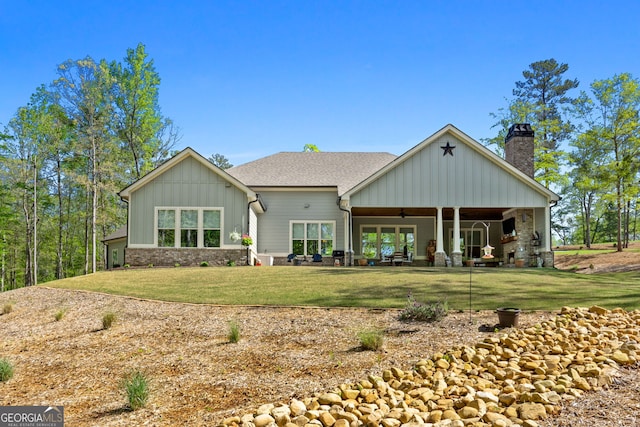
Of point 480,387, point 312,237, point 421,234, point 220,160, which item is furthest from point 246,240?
point 220,160

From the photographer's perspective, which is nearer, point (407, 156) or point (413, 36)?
point (413, 36)

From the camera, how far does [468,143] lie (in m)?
21.3

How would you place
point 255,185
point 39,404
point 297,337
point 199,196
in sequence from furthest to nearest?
point 255,185
point 199,196
point 297,337
point 39,404

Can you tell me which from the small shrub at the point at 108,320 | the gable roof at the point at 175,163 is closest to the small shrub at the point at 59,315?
the small shrub at the point at 108,320

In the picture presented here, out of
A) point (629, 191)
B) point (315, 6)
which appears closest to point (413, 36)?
point (315, 6)

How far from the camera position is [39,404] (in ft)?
24.0

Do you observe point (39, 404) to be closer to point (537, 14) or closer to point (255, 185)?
point (537, 14)

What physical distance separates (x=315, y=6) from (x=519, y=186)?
37.0 feet

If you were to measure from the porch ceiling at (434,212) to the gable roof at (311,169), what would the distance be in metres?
1.54

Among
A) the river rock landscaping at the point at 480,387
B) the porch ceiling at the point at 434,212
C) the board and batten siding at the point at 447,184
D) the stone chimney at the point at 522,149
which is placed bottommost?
the river rock landscaping at the point at 480,387

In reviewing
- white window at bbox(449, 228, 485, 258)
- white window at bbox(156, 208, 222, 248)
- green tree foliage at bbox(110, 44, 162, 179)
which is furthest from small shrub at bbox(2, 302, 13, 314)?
green tree foliage at bbox(110, 44, 162, 179)

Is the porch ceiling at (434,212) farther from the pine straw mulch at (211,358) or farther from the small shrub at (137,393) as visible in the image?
the small shrub at (137,393)

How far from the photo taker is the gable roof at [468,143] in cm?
2102

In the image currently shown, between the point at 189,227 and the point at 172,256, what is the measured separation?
1.30 meters
